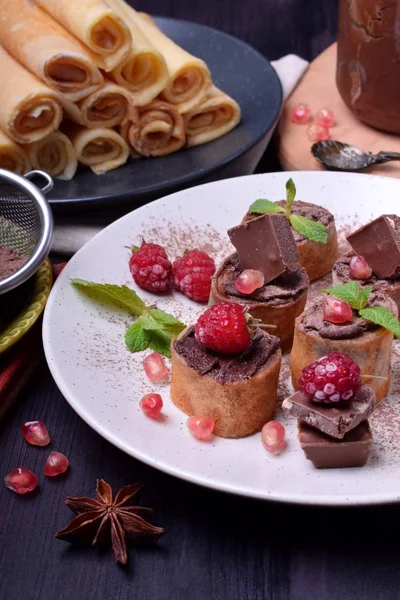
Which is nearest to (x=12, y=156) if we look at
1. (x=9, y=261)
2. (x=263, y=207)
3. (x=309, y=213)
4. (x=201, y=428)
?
(x=9, y=261)

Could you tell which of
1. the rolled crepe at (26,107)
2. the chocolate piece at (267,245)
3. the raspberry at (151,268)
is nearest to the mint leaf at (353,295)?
the chocolate piece at (267,245)

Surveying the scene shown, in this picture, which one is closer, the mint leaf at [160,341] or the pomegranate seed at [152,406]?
the pomegranate seed at [152,406]

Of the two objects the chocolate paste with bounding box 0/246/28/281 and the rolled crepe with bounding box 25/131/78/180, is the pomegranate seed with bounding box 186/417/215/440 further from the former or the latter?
the rolled crepe with bounding box 25/131/78/180

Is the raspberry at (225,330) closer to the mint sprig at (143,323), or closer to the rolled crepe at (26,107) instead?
the mint sprig at (143,323)

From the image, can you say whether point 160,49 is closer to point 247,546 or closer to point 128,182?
point 128,182

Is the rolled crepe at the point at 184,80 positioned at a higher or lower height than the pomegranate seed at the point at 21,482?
higher

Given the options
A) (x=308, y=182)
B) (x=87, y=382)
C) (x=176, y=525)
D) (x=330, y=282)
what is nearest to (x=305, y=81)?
(x=308, y=182)

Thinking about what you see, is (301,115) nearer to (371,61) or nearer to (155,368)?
(371,61)
